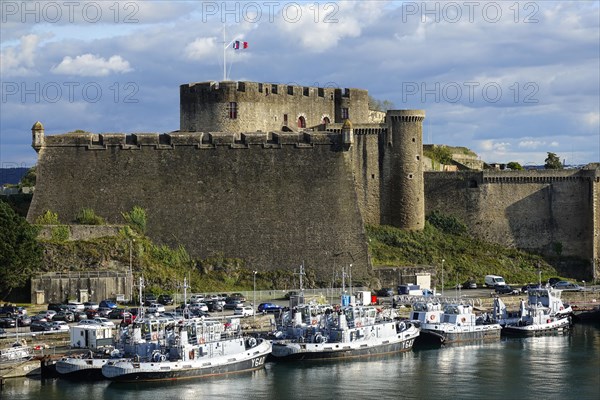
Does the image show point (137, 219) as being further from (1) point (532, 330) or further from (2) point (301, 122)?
(1) point (532, 330)

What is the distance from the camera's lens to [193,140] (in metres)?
66.5

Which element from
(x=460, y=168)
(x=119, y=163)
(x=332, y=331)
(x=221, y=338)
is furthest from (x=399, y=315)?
(x=460, y=168)

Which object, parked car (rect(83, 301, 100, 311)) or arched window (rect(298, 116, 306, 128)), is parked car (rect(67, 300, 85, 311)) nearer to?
parked car (rect(83, 301, 100, 311))

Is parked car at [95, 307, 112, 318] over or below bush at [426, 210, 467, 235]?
below

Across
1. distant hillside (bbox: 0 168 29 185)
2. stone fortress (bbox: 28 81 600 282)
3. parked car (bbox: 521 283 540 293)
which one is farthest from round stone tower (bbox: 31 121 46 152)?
distant hillside (bbox: 0 168 29 185)

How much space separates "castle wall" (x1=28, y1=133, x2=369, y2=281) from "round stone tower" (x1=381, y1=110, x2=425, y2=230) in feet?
13.0

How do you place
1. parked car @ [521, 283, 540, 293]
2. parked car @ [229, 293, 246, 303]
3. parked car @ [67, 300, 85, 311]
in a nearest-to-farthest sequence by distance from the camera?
1. parked car @ [67, 300, 85, 311]
2. parked car @ [229, 293, 246, 303]
3. parked car @ [521, 283, 540, 293]

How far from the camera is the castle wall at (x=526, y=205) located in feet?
242

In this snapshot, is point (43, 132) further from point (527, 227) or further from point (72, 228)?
point (527, 227)

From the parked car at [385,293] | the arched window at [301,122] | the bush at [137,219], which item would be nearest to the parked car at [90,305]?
the bush at [137,219]

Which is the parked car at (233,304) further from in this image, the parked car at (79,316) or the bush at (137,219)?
the bush at (137,219)

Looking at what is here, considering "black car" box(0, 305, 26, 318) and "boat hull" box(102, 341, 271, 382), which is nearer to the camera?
"boat hull" box(102, 341, 271, 382)

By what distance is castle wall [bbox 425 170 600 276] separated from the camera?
73812mm

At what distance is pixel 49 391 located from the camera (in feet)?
153
